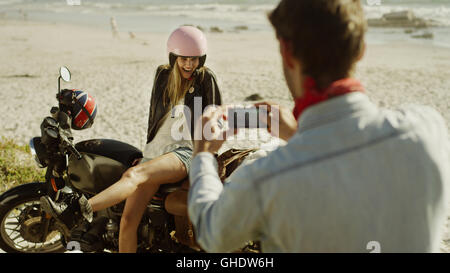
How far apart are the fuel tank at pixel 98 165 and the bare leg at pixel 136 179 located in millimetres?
347

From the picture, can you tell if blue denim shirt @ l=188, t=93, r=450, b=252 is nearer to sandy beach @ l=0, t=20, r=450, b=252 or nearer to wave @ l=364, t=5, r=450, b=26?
sandy beach @ l=0, t=20, r=450, b=252

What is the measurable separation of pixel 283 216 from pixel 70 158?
2.73 meters

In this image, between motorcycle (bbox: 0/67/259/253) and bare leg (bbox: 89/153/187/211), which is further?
motorcycle (bbox: 0/67/259/253)

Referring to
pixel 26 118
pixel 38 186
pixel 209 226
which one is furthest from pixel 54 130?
pixel 26 118

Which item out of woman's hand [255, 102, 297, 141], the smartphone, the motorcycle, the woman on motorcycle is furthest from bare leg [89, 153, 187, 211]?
→ the smartphone

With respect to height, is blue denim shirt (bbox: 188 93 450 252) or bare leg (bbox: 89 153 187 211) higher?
bare leg (bbox: 89 153 187 211)

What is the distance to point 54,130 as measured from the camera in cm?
331

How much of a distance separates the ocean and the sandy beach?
9.17ft

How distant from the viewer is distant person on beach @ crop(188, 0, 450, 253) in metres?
1.35

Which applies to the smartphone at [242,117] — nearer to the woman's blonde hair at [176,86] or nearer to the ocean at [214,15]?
the woman's blonde hair at [176,86]

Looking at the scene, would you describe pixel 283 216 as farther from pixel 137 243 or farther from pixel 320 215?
pixel 137 243

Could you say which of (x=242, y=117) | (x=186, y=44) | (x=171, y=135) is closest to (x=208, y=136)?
(x=242, y=117)

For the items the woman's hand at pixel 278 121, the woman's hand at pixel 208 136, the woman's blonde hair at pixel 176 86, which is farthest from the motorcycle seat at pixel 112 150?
the woman's hand at pixel 208 136

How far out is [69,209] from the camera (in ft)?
10.3
